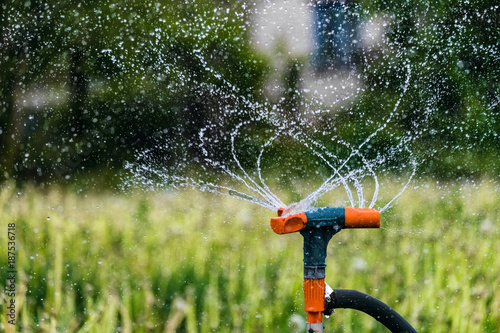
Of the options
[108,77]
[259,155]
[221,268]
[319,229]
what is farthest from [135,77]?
[319,229]

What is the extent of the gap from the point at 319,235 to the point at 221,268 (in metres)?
0.58

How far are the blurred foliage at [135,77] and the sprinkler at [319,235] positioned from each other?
32.6 inches

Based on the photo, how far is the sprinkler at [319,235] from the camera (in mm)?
769

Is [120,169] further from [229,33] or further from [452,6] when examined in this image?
[452,6]

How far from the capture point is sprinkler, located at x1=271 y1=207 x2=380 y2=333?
2.52 feet

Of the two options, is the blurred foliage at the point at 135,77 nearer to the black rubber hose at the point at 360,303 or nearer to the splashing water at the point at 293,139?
the splashing water at the point at 293,139

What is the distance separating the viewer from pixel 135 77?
1.60 metres

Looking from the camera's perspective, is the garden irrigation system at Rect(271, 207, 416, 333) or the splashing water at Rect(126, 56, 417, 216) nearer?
the garden irrigation system at Rect(271, 207, 416, 333)

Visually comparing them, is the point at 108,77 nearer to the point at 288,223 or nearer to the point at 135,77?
the point at 135,77

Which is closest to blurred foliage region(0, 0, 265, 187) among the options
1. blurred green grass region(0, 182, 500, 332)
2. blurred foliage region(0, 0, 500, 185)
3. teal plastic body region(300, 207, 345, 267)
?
blurred foliage region(0, 0, 500, 185)

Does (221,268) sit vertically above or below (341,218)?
below

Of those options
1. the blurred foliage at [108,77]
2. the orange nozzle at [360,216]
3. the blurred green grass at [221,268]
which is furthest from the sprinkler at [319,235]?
the blurred foliage at [108,77]

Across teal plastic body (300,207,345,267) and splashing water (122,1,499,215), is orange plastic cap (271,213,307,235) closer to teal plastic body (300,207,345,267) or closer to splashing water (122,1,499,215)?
teal plastic body (300,207,345,267)

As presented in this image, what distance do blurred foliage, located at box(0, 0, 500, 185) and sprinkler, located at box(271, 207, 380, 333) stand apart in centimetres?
83
